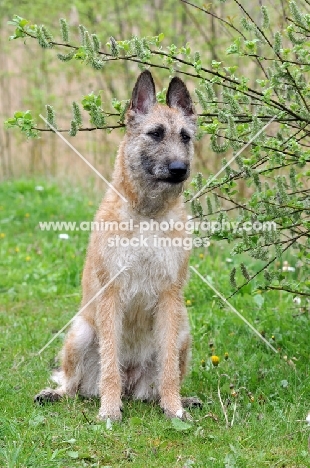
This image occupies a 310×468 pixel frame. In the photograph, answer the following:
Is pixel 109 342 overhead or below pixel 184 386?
overhead

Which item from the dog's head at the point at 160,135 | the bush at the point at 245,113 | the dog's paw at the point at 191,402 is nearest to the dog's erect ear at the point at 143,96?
the dog's head at the point at 160,135

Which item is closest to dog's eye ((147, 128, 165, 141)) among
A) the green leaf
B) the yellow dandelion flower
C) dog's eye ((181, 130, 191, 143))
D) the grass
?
dog's eye ((181, 130, 191, 143))

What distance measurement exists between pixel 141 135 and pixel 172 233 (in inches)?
26.3

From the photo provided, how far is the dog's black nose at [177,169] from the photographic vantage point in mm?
4664

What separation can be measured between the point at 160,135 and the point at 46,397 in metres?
1.87

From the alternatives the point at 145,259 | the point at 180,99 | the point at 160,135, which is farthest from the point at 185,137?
the point at 145,259

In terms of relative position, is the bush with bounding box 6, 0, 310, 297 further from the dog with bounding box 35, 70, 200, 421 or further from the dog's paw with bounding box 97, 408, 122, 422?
the dog's paw with bounding box 97, 408, 122, 422

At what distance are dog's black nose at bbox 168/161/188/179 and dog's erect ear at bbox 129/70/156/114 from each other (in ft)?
1.61

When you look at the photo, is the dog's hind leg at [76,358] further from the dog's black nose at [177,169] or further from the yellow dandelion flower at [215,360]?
the dog's black nose at [177,169]

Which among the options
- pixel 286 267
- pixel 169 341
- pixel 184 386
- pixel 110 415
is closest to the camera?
pixel 110 415

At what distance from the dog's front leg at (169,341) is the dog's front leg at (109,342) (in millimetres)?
277

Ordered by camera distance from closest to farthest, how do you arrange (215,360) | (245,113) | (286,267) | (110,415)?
(110,415)
(245,113)
(215,360)
(286,267)

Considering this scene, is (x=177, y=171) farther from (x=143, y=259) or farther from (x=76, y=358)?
(x=76, y=358)

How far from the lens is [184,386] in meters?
5.34
